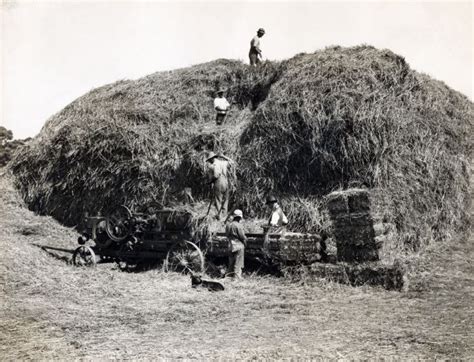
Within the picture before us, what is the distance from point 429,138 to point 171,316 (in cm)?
729

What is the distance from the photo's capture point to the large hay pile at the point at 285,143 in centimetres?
930

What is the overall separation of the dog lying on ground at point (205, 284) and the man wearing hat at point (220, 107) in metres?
5.89

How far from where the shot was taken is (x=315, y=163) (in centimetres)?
975

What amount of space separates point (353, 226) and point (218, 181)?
11.0ft

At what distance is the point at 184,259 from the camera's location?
8.62 metres

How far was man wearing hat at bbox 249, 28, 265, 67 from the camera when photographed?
13807mm

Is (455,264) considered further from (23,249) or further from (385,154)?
(23,249)

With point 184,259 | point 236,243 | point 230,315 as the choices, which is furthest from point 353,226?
point 184,259

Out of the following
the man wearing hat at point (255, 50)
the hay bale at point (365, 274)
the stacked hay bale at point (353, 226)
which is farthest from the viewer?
the man wearing hat at point (255, 50)

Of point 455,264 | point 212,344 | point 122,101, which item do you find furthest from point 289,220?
point 122,101

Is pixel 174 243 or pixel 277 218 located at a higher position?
pixel 277 218

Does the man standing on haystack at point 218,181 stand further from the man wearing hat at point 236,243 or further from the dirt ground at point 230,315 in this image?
the dirt ground at point 230,315

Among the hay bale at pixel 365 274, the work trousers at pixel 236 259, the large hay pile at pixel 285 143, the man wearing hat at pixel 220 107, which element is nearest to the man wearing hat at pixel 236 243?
the work trousers at pixel 236 259

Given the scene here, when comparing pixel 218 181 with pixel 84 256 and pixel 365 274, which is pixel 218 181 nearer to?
pixel 84 256
